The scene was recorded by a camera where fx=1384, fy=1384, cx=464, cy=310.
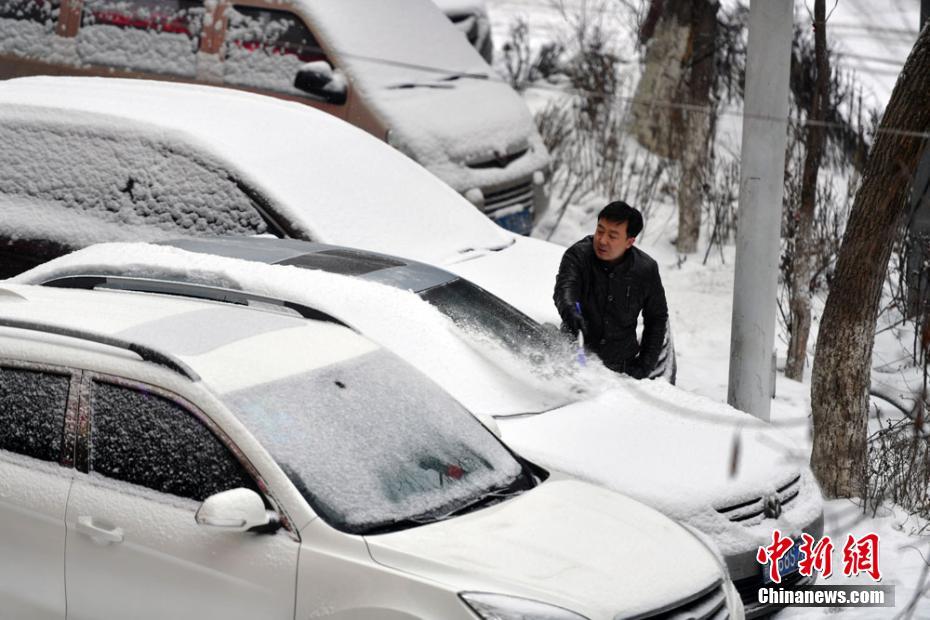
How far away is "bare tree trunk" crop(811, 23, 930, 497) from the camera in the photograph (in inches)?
241

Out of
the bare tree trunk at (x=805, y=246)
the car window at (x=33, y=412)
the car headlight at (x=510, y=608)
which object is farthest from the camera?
the bare tree trunk at (x=805, y=246)

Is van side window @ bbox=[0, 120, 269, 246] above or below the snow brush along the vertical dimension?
above

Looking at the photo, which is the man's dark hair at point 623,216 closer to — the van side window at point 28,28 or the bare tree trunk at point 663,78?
the van side window at point 28,28

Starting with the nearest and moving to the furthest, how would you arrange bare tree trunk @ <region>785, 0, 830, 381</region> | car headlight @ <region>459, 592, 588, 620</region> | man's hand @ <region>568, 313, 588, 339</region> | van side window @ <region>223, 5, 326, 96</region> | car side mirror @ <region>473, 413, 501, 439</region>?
car headlight @ <region>459, 592, 588, 620</region>
car side mirror @ <region>473, 413, 501, 439</region>
man's hand @ <region>568, 313, 588, 339</region>
bare tree trunk @ <region>785, 0, 830, 381</region>
van side window @ <region>223, 5, 326, 96</region>

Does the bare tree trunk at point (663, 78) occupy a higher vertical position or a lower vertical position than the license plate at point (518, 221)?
higher

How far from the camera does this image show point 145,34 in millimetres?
9609

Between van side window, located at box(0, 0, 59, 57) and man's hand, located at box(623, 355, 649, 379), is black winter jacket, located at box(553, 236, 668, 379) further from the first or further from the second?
van side window, located at box(0, 0, 59, 57)

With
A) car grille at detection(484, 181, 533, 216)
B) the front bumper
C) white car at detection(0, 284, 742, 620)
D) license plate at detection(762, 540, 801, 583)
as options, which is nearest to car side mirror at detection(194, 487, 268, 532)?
white car at detection(0, 284, 742, 620)

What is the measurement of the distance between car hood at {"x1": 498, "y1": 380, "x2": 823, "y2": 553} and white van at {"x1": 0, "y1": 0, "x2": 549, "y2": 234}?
11.6 feet

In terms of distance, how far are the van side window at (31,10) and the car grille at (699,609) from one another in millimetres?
7271

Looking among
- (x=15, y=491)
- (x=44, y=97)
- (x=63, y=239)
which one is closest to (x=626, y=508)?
(x=15, y=491)

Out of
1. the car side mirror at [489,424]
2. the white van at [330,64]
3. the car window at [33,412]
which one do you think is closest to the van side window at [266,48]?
the white van at [330,64]

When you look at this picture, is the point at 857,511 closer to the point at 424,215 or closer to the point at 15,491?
the point at 424,215

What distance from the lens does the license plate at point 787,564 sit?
16.6 feet
